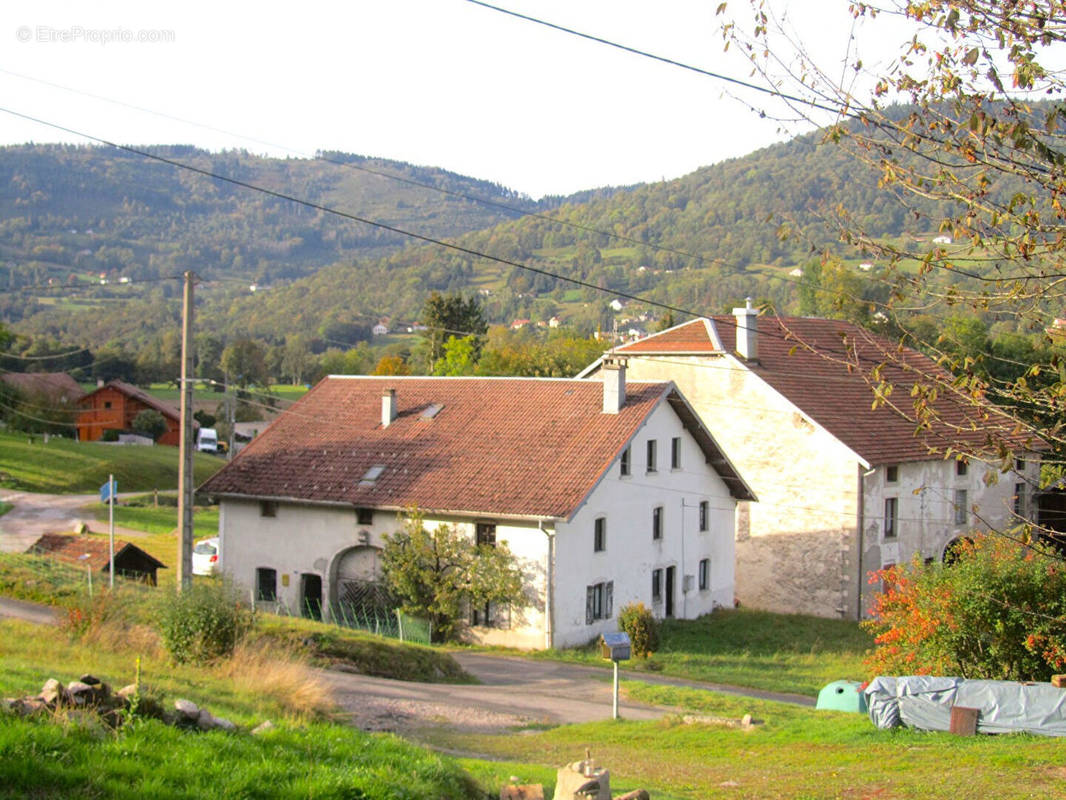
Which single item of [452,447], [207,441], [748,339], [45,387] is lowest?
[452,447]

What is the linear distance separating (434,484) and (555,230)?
510 feet

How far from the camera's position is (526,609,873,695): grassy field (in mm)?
27398

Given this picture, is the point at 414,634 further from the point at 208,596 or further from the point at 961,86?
the point at 961,86

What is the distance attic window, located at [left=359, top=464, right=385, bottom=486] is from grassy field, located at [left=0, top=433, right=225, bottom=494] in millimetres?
33611

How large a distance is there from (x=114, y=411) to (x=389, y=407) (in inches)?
2313

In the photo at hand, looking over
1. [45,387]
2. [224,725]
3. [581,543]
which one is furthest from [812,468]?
[45,387]

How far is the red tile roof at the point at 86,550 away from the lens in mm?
30000

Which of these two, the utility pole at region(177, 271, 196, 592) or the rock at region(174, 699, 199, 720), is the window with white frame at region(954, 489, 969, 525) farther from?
the rock at region(174, 699, 199, 720)

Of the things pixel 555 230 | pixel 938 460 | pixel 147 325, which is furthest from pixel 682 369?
pixel 555 230

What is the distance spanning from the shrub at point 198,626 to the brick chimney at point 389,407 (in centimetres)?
1778

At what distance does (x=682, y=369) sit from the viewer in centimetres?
4184

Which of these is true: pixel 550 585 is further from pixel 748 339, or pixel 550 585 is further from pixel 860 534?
pixel 748 339

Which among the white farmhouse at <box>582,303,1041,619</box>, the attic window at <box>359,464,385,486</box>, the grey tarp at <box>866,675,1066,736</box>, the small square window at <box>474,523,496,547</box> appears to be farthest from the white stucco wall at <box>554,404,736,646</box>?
the grey tarp at <box>866,675,1066,736</box>

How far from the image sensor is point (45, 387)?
279 ft
